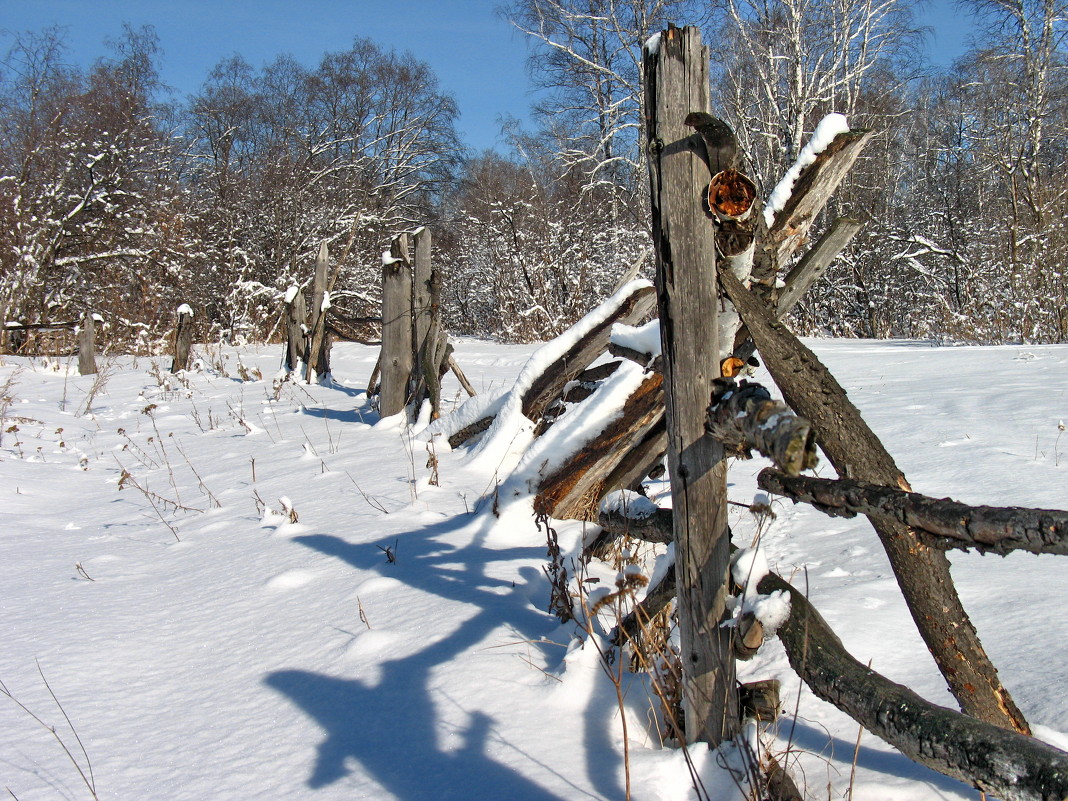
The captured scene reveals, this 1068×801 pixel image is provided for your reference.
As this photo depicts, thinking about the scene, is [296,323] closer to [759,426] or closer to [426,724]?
[426,724]

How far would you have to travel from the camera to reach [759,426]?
131 centimetres

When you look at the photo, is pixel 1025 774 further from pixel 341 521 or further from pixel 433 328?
pixel 433 328

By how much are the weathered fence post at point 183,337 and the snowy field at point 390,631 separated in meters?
4.49

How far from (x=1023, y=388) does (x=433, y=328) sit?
4.49 meters

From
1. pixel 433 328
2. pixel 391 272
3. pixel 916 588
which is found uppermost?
pixel 391 272

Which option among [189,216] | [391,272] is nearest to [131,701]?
[391,272]

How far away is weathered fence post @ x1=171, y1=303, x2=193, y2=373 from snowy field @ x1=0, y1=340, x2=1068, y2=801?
4491 millimetres

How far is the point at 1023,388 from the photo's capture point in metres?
5.36

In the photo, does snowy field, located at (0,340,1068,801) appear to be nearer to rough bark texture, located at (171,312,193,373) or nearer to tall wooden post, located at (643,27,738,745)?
tall wooden post, located at (643,27,738,745)

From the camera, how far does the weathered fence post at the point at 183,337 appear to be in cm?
941

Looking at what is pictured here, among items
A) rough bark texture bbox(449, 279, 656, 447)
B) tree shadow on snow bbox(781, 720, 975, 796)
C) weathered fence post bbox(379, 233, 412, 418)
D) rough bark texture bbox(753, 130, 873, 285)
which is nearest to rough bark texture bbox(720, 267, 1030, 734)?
tree shadow on snow bbox(781, 720, 975, 796)

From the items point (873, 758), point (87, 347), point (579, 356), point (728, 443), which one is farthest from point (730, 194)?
point (87, 347)

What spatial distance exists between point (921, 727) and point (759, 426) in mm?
633

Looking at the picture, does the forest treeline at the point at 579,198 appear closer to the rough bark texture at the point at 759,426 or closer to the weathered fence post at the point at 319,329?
the weathered fence post at the point at 319,329
